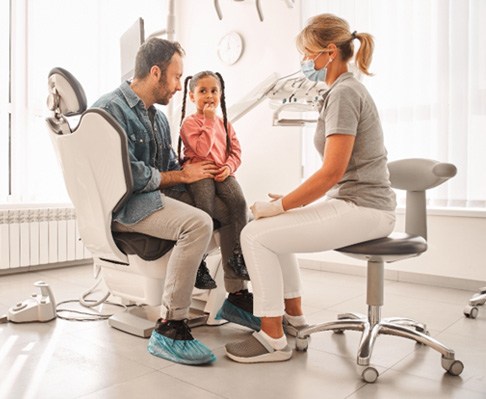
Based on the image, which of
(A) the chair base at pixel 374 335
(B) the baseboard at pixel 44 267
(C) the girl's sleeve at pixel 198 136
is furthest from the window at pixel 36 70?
(A) the chair base at pixel 374 335

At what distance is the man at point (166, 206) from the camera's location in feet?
6.08

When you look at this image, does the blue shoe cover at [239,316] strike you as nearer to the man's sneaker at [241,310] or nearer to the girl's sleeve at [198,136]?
the man's sneaker at [241,310]

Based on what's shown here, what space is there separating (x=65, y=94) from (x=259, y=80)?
247 centimetres

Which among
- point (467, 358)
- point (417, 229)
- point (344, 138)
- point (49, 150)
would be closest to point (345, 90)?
point (344, 138)

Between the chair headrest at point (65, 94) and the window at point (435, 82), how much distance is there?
225cm

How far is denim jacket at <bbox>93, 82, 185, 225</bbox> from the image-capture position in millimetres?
1911

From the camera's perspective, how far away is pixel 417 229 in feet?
6.50

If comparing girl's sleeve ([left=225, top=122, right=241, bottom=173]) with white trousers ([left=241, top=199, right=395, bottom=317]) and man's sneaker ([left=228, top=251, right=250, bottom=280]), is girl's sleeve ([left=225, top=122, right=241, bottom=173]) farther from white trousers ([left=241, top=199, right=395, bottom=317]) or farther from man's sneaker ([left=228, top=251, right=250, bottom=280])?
white trousers ([left=241, top=199, right=395, bottom=317])

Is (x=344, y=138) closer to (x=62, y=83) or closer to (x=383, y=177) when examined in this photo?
(x=383, y=177)

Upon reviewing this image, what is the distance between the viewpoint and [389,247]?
1688mm

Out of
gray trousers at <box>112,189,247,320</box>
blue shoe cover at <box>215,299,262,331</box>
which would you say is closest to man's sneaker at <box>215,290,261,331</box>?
blue shoe cover at <box>215,299,262,331</box>

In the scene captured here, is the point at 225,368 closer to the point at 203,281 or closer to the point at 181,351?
the point at 181,351

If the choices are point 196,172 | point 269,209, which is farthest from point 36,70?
point 269,209

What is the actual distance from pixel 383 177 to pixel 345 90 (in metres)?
0.35
